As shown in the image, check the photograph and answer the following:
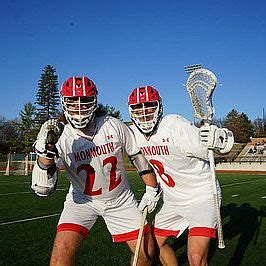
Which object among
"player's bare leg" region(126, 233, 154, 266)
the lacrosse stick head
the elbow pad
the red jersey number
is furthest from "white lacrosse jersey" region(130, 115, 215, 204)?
"player's bare leg" region(126, 233, 154, 266)

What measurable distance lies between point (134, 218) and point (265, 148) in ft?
146

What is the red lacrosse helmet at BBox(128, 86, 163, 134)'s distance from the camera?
4.65 metres

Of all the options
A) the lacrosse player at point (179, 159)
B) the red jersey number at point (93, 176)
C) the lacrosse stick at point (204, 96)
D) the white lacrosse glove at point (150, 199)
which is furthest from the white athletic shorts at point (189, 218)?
the red jersey number at point (93, 176)

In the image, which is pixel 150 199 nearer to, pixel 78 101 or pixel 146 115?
pixel 146 115

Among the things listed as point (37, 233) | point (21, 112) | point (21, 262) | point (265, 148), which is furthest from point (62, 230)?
point (21, 112)

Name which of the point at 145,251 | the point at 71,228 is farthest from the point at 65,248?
the point at 145,251

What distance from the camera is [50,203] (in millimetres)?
11820

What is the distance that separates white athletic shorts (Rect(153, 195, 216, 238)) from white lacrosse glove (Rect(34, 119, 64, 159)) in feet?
6.19

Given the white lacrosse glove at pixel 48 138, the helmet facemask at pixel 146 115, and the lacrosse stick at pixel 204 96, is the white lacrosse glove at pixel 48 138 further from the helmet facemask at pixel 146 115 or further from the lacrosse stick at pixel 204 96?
the lacrosse stick at pixel 204 96

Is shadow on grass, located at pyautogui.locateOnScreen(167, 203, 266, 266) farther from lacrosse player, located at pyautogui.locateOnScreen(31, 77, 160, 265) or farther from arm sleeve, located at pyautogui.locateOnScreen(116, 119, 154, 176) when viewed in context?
arm sleeve, located at pyautogui.locateOnScreen(116, 119, 154, 176)

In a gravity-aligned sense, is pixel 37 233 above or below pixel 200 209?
below

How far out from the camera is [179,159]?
475 cm

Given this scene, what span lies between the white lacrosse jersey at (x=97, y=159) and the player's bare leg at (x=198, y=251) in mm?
947

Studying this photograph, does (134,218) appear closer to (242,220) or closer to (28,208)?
(242,220)
